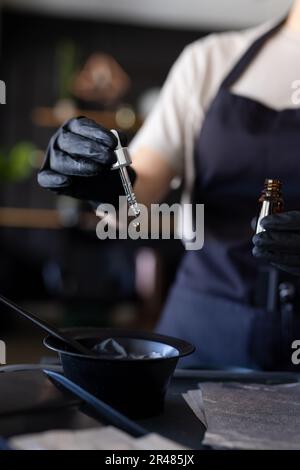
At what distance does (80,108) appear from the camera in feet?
16.1

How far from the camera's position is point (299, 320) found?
107 centimetres

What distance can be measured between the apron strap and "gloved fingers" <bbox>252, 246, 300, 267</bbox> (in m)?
0.56

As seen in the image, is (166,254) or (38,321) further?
(166,254)

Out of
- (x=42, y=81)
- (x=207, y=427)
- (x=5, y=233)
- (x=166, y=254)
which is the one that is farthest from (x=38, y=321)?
(x=42, y=81)

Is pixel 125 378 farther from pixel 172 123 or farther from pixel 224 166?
pixel 172 123

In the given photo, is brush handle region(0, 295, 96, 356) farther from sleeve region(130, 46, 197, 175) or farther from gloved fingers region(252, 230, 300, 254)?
sleeve region(130, 46, 197, 175)

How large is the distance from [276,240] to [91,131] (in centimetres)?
27

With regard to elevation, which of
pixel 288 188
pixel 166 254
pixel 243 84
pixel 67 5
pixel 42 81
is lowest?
pixel 166 254

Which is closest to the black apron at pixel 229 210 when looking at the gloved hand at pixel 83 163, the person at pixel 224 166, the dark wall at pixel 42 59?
the person at pixel 224 166

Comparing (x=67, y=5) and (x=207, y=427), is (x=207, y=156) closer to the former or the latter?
(x=207, y=427)

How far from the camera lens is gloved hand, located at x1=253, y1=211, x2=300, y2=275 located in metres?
0.74
